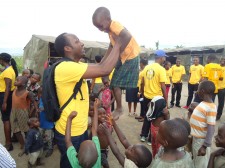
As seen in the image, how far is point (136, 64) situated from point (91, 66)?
73cm

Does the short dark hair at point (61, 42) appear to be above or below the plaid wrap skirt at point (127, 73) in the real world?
above

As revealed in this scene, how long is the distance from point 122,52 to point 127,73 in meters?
0.24

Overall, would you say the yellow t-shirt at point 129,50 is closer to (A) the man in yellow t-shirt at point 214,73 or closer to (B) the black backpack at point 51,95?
(B) the black backpack at point 51,95

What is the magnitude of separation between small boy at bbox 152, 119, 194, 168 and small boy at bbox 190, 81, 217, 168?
100 cm

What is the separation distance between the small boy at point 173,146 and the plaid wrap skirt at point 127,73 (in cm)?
71

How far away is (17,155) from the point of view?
13.0 feet

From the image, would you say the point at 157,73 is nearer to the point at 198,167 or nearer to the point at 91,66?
the point at 198,167

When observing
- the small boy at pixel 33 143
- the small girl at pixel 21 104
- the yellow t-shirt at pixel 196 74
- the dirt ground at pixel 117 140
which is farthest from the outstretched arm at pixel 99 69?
the yellow t-shirt at pixel 196 74

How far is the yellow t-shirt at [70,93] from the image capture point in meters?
1.66

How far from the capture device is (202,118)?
105 inches

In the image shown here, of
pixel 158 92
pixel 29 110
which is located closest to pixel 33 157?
pixel 29 110

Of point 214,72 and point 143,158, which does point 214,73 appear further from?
point 143,158

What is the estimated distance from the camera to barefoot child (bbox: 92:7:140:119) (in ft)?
6.71

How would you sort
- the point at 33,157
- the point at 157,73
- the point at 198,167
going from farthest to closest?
the point at 157,73, the point at 33,157, the point at 198,167
